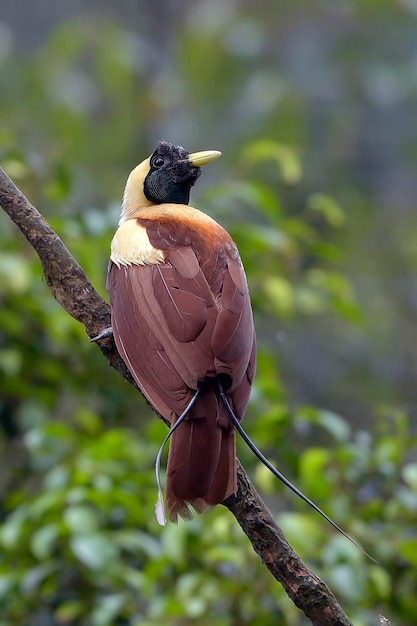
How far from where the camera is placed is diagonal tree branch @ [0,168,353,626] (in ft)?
6.83

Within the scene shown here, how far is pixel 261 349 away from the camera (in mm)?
4457

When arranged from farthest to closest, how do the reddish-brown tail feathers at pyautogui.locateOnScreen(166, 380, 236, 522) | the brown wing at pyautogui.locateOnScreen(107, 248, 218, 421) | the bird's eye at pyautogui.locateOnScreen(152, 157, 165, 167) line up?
the bird's eye at pyautogui.locateOnScreen(152, 157, 165, 167)
the brown wing at pyautogui.locateOnScreen(107, 248, 218, 421)
the reddish-brown tail feathers at pyautogui.locateOnScreen(166, 380, 236, 522)

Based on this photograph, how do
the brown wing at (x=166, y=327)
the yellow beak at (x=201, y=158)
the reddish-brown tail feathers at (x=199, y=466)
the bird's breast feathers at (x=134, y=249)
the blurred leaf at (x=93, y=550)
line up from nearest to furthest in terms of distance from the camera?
the reddish-brown tail feathers at (x=199, y=466)
the brown wing at (x=166, y=327)
the bird's breast feathers at (x=134, y=249)
the blurred leaf at (x=93, y=550)
the yellow beak at (x=201, y=158)

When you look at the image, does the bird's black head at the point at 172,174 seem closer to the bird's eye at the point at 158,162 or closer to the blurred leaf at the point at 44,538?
the bird's eye at the point at 158,162

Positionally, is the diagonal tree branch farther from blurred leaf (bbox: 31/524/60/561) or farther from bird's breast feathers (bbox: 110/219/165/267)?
blurred leaf (bbox: 31/524/60/561)

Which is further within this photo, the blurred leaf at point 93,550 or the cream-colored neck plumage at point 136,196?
the cream-colored neck plumage at point 136,196

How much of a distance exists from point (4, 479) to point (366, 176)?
434 cm

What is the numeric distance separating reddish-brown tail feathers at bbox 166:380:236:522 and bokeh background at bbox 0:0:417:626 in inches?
35.2

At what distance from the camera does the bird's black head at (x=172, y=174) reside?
10.1 ft

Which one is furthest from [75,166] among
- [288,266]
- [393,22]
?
[288,266]

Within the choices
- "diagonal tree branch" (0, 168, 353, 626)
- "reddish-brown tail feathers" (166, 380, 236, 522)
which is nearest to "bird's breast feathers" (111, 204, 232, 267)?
"diagonal tree branch" (0, 168, 353, 626)

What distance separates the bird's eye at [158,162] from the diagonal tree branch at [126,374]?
827 mm

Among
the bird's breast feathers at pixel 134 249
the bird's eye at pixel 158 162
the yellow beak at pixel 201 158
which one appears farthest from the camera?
the bird's eye at pixel 158 162

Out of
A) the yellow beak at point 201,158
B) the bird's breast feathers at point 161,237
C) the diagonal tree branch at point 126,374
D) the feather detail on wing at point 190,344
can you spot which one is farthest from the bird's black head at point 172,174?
the diagonal tree branch at point 126,374
